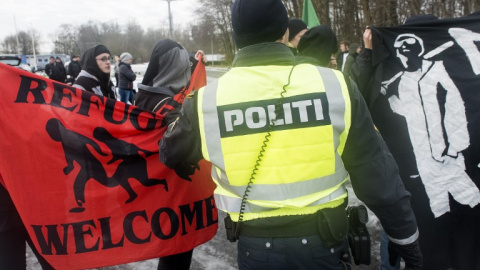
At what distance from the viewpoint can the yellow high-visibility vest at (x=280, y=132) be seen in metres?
1.69

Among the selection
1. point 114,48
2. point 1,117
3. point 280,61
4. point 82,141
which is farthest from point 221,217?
point 114,48

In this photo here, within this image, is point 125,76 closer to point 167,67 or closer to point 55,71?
point 55,71

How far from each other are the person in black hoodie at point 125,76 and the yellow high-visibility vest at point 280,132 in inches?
427

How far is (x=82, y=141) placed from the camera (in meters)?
2.66

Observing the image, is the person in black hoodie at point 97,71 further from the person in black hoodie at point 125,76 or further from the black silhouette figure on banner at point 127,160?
the person in black hoodie at point 125,76

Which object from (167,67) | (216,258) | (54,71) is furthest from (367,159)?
(54,71)

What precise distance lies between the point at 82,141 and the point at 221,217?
2.52 metres

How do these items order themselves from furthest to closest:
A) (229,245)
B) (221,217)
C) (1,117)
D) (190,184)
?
(221,217) → (229,245) → (190,184) → (1,117)

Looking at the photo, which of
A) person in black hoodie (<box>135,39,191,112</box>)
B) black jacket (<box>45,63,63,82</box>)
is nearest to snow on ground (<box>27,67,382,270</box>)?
person in black hoodie (<box>135,39,191,112</box>)

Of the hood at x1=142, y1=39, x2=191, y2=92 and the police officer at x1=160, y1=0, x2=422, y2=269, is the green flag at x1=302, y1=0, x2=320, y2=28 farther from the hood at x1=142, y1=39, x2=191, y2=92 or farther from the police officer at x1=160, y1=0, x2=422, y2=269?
the police officer at x1=160, y1=0, x2=422, y2=269

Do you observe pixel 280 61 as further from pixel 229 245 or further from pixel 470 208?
pixel 229 245

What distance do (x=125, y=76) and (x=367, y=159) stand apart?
11177mm

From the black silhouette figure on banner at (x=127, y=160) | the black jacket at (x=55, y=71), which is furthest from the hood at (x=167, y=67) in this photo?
the black jacket at (x=55, y=71)

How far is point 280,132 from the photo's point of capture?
170 cm
